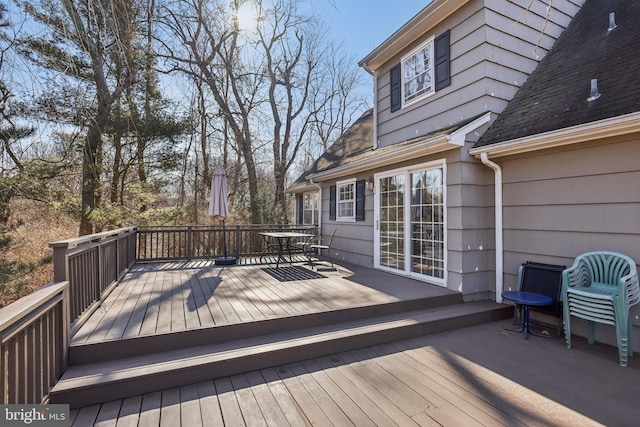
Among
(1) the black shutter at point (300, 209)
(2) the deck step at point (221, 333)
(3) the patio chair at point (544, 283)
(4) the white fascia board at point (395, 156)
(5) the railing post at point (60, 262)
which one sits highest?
(4) the white fascia board at point (395, 156)

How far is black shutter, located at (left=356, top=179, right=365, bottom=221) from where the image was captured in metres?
6.13

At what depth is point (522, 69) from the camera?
461 cm

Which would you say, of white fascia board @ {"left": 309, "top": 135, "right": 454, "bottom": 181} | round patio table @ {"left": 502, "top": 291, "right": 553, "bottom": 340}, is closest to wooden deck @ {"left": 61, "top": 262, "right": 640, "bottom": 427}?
round patio table @ {"left": 502, "top": 291, "right": 553, "bottom": 340}

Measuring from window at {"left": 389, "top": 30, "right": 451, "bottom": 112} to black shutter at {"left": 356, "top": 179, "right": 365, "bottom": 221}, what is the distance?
1.58 metres

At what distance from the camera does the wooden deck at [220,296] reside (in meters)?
2.95

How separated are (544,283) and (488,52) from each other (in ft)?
10.3

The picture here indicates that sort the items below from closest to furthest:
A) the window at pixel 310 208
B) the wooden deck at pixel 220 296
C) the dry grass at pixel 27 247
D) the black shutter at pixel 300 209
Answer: the wooden deck at pixel 220 296, the dry grass at pixel 27 247, the window at pixel 310 208, the black shutter at pixel 300 209

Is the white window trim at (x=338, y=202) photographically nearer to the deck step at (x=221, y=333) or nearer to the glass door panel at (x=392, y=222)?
the glass door panel at (x=392, y=222)

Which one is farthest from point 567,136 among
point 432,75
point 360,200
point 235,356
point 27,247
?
point 27,247

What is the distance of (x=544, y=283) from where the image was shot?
3574mm

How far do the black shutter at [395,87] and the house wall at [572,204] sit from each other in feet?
8.04

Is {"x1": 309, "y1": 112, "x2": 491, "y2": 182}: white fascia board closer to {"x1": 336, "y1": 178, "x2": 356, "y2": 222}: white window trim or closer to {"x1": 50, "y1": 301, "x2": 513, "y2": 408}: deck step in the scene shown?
{"x1": 336, "y1": 178, "x2": 356, "y2": 222}: white window trim

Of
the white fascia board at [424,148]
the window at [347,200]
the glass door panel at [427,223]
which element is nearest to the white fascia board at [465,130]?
the white fascia board at [424,148]

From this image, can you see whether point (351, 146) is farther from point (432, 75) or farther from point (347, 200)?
point (432, 75)
